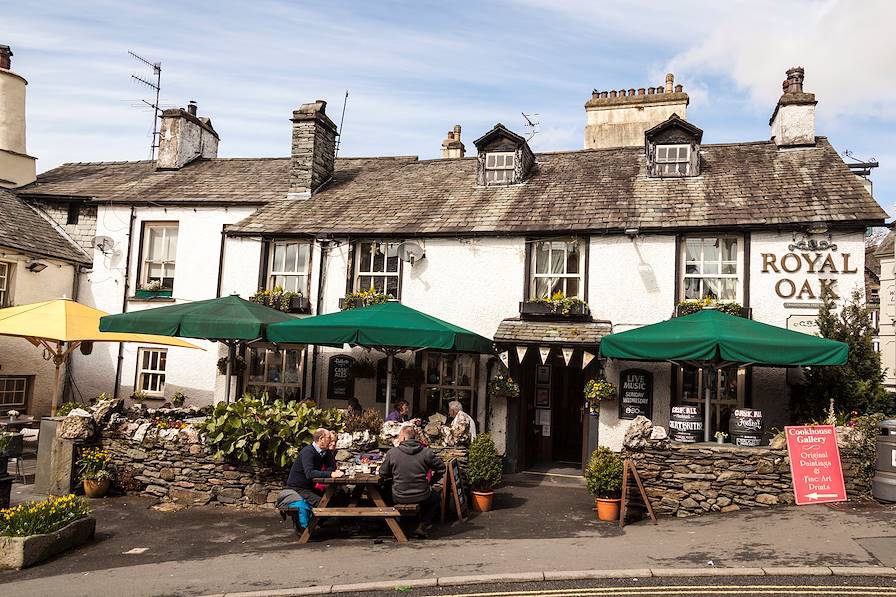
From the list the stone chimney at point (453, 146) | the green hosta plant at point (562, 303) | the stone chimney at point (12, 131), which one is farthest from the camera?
the stone chimney at point (453, 146)

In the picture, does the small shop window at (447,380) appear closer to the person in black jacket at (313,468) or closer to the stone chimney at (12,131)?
the person in black jacket at (313,468)

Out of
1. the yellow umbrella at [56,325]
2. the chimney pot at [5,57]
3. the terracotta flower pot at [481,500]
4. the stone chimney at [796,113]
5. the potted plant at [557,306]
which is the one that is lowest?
the terracotta flower pot at [481,500]

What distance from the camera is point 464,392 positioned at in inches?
570

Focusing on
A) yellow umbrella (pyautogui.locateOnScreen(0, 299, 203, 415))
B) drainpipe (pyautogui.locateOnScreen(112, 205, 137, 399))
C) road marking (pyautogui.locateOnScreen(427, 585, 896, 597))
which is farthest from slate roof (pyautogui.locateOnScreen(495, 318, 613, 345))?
drainpipe (pyautogui.locateOnScreen(112, 205, 137, 399))

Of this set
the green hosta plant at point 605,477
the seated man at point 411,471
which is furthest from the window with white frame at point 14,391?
the green hosta plant at point 605,477

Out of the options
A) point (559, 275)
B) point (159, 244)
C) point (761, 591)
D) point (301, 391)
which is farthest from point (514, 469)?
point (159, 244)

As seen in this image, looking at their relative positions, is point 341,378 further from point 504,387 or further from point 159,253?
point 159,253

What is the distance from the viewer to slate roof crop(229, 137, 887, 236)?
13578 mm

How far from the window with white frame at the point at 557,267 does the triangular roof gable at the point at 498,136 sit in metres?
3.34

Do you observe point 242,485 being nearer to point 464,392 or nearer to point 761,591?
point 464,392

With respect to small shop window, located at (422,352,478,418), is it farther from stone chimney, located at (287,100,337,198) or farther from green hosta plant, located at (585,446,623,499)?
stone chimney, located at (287,100,337,198)

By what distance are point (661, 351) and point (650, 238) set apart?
414cm

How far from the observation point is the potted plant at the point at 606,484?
31.5ft

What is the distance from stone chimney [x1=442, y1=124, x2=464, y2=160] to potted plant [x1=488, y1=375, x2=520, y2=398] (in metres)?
10.8
